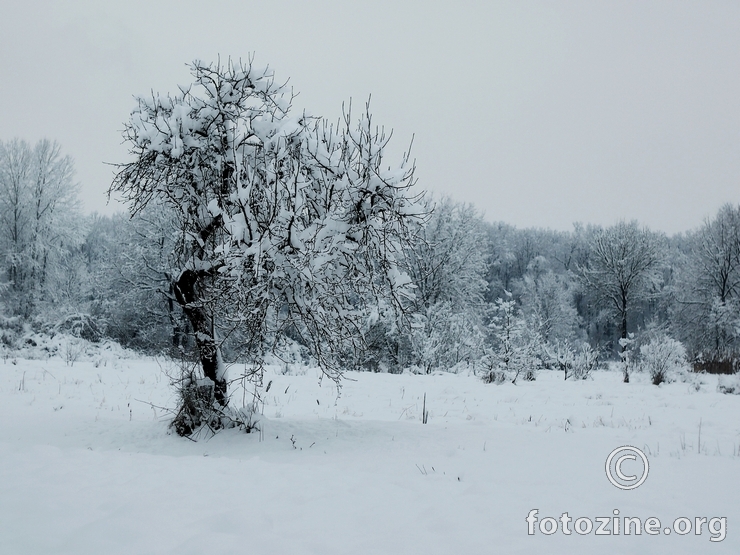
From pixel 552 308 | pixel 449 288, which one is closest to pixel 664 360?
pixel 449 288

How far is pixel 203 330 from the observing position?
18.9 ft

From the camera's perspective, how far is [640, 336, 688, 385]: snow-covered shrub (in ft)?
37.4

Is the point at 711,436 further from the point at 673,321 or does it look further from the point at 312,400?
the point at 673,321

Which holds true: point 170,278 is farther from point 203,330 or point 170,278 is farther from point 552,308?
point 552,308

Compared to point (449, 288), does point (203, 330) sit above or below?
below

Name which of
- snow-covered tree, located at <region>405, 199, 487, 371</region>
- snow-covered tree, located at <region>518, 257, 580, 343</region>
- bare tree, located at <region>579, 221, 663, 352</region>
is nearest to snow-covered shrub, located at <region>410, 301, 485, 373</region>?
snow-covered tree, located at <region>405, 199, 487, 371</region>

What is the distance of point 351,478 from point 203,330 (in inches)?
112

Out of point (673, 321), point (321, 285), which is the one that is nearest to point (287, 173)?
point (321, 285)

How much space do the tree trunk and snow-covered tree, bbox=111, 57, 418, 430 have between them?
14 mm

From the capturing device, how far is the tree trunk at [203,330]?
5.73 m

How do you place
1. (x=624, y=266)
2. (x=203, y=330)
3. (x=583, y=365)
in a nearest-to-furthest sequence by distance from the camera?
(x=203, y=330) → (x=583, y=365) → (x=624, y=266)

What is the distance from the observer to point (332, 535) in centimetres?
298

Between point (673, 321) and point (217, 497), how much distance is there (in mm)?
32460

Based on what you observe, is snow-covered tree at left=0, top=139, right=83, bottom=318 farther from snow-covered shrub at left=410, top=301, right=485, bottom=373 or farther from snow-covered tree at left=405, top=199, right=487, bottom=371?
snow-covered shrub at left=410, top=301, right=485, bottom=373
